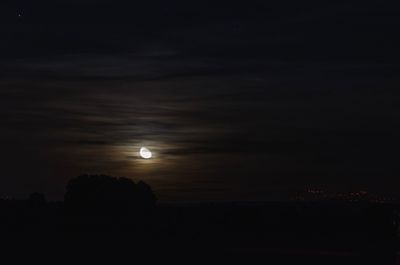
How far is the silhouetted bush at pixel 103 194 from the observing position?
81.1 m

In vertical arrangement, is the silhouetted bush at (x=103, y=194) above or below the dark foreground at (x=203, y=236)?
above

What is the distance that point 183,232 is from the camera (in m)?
74.1

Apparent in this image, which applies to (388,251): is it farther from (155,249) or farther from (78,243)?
(78,243)

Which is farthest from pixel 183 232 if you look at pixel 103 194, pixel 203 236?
pixel 103 194

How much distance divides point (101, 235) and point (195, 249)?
10.9 meters

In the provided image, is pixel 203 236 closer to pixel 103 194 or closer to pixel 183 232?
pixel 183 232

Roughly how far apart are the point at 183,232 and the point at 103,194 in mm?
10077

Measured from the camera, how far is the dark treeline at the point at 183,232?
5231cm

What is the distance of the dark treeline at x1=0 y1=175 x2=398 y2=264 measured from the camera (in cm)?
5231

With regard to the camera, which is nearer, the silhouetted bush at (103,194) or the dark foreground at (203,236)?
the dark foreground at (203,236)

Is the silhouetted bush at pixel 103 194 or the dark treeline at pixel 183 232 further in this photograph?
the silhouetted bush at pixel 103 194

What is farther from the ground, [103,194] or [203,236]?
[103,194]

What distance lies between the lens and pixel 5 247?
54.3 meters

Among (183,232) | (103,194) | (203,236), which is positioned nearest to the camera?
(203,236)
